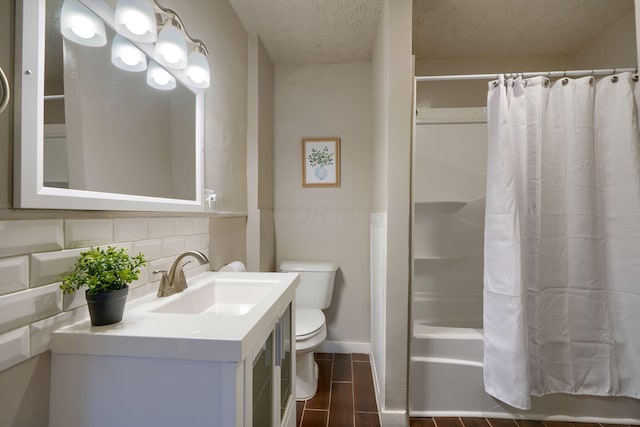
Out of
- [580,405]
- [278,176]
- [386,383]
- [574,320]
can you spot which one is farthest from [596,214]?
[278,176]

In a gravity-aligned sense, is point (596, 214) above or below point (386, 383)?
above

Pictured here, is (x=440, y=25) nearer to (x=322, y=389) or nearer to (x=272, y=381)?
(x=272, y=381)

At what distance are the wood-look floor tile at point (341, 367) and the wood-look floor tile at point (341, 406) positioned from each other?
0.07 m

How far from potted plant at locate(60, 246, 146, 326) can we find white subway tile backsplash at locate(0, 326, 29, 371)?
0.35 ft

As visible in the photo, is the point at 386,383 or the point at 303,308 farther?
the point at 303,308

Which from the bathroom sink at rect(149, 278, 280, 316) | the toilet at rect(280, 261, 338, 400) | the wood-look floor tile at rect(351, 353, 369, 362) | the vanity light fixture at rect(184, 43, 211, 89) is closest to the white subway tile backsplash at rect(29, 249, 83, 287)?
the bathroom sink at rect(149, 278, 280, 316)

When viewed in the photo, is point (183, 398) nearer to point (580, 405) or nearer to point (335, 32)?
point (580, 405)

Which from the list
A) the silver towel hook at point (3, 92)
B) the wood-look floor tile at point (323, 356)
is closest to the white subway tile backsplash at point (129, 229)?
the silver towel hook at point (3, 92)

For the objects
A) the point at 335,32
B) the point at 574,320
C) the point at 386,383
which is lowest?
the point at 386,383

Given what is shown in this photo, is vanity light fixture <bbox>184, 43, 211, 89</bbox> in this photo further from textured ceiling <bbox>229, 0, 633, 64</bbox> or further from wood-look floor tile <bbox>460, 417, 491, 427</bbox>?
wood-look floor tile <bbox>460, 417, 491, 427</bbox>

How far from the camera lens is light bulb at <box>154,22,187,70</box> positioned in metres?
1.05

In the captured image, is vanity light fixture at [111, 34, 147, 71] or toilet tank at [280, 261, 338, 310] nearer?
vanity light fixture at [111, 34, 147, 71]

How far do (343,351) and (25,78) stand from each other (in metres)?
2.39

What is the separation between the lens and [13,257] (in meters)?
→ 0.58
